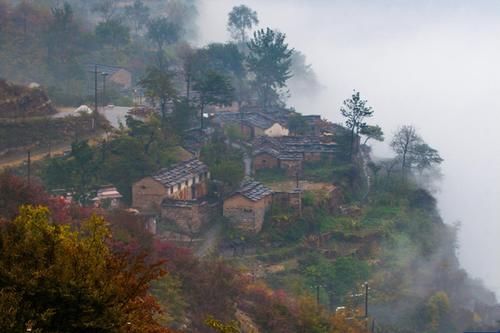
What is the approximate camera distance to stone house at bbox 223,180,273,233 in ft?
79.3

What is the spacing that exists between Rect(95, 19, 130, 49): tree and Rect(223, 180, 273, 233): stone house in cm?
1997

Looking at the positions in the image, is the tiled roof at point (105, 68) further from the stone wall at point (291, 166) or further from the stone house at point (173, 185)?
the stone house at point (173, 185)

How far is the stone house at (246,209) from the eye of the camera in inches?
951

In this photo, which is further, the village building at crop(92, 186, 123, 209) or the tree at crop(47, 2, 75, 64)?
the tree at crop(47, 2, 75, 64)

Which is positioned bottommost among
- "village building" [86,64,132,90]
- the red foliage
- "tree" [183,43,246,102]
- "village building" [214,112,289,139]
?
the red foliage

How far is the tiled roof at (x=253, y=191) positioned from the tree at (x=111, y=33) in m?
19.0

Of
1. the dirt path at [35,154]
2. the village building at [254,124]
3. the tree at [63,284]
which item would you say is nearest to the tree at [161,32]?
the village building at [254,124]

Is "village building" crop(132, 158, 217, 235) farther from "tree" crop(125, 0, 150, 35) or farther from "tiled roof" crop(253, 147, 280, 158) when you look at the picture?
"tree" crop(125, 0, 150, 35)

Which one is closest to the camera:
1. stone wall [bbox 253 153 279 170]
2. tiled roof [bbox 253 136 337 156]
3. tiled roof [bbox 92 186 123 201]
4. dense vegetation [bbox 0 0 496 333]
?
dense vegetation [bbox 0 0 496 333]

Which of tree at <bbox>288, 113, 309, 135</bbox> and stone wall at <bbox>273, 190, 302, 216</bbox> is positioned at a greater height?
tree at <bbox>288, 113, 309, 135</bbox>

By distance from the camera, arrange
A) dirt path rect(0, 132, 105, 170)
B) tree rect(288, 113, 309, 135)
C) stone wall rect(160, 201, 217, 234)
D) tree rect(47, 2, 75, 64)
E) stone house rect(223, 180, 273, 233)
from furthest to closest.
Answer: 1. tree rect(47, 2, 75, 64)
2. tree rect(288, 113, 309, 135)
3. stone house rect(223, 180, 273, 233)
4. stone wall rect(160, 201, 217, 234)
5. dirt path rect(0, 132, 105, 170)

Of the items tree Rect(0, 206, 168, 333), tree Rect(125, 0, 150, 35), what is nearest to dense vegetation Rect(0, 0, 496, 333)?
tree Rect(0, 206, 168, 333)

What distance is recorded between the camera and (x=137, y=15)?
172 feet

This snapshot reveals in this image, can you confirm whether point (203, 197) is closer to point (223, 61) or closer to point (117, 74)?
point (117, 74)
